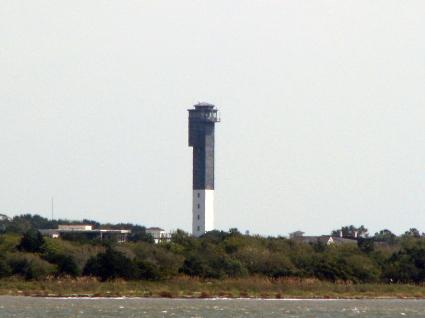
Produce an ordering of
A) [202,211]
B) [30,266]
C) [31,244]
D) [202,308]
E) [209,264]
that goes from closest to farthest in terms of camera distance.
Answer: [202,308]
[30,266]
[209,264]
[31,244]
[202,211]

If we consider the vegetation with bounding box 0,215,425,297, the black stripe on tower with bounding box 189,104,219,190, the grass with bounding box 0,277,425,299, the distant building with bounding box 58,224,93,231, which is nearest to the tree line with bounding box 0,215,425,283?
the vegetation with bounding box 0,215,425,297

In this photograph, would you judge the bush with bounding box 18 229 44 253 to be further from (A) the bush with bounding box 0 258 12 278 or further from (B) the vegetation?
(A) the bush with bounding box 0 258 12 278

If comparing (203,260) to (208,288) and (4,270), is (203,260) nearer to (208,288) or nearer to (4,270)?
(208,288)

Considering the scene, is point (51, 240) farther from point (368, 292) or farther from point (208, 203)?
point (208, 203)

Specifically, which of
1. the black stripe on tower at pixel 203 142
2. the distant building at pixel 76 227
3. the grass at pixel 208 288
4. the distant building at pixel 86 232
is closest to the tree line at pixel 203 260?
the grass at pixel 208 288

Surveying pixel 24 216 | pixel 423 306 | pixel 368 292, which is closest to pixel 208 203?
pixel 24 216

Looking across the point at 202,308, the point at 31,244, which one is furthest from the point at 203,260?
the point at 202,308
